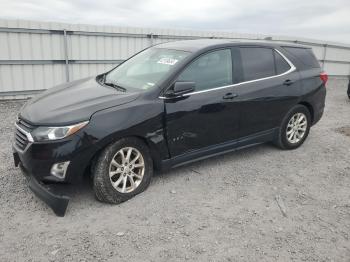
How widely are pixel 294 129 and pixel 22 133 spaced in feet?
13.2

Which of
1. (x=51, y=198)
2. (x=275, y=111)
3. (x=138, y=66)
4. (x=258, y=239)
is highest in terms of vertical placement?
(x=138, y=66)

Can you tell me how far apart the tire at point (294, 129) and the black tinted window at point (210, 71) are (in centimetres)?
139

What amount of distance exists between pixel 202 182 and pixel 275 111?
164 cm

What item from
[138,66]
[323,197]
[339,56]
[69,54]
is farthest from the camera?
[339,56]

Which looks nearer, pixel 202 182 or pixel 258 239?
pixel 258 239

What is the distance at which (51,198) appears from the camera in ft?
11.4

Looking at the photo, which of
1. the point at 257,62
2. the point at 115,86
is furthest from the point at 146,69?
the point at 257,62

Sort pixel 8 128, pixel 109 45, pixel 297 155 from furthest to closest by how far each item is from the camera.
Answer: pixel 109 45 < pixel 8 128 < pixel 297 155

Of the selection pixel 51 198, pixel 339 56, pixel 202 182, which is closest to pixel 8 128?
pixel 51 198

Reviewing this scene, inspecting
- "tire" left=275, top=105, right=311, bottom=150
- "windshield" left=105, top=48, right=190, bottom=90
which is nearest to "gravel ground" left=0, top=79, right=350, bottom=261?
"tire" left=275, top=105, right=311, bottom=150

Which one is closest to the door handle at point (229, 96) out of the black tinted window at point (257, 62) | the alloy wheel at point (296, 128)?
the black tinted window at point (257, 62)

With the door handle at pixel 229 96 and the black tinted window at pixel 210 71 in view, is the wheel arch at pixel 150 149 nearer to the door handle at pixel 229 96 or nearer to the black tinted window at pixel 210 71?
the black tinted window at pixel 210 71

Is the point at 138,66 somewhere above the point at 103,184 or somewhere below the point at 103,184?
above

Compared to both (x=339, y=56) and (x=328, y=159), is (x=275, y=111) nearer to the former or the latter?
(x=328, y=159)
